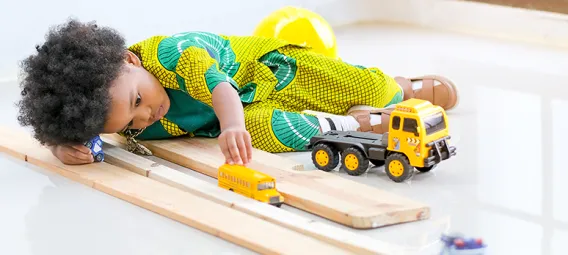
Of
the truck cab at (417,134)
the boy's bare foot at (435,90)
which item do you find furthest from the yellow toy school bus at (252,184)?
the boy's bare foot at (435,90)

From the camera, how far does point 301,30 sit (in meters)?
2.75

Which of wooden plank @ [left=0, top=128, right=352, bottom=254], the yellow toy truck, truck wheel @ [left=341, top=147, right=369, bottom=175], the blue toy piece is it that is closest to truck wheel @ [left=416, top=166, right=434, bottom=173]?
the yellow toy truck

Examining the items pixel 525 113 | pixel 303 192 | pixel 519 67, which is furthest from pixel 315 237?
pixel 519 67

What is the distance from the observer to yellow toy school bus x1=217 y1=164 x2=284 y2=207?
1.86 m

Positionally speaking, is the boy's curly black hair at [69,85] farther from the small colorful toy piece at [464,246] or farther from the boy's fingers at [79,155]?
the small colorful toy piece at [464,246]

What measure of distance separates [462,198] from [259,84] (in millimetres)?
636

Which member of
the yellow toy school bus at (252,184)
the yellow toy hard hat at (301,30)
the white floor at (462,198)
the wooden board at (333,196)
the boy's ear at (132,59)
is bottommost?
the white floor at (462,198)

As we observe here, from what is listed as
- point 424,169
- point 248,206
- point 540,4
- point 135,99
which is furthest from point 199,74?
point 540,4

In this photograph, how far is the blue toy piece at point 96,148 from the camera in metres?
2.10

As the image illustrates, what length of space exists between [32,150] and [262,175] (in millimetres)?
658

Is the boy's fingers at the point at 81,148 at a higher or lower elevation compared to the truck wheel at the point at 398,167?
higher

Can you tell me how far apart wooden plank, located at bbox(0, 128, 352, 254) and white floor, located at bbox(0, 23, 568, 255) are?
0.07 feet

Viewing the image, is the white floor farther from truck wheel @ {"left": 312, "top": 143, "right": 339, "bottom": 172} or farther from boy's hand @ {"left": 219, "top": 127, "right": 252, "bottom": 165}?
boy's hand @ {"left": 219, "top": 127, "right": 252, "bottom": 165}

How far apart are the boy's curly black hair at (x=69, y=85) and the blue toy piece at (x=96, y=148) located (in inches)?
2.9
